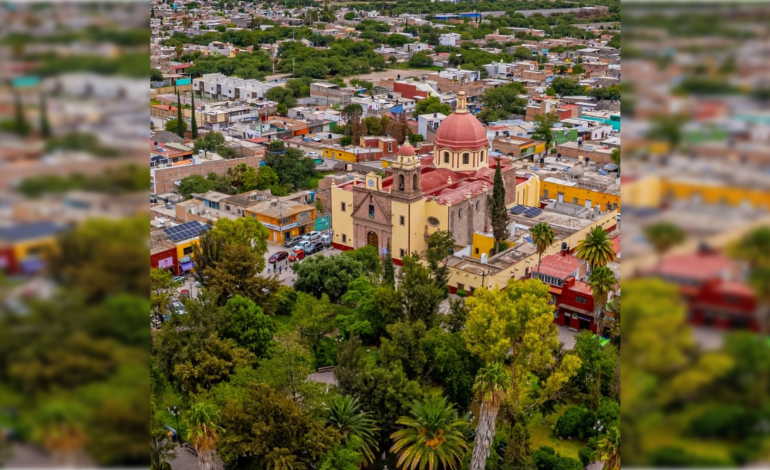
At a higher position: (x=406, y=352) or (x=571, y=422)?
(x=406, y=352)

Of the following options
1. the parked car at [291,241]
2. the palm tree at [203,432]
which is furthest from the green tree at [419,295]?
the parked car at [291,241]

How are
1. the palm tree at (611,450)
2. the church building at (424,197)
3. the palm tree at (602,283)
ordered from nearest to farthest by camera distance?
the palm tree at (611,450), the palm tree at (602,283), the church building at (424,197)

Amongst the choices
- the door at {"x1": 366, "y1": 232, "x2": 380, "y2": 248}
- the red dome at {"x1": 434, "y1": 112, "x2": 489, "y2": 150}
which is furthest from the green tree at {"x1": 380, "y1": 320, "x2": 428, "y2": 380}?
the red dome at {"x1": 434, "y1": 112, "x2": 489, "y2": 150}

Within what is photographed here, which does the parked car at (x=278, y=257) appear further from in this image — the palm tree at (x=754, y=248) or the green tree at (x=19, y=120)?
the palm tree at (x=754, y=248)

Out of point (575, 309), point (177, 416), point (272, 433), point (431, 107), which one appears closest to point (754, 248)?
point (272, 433)

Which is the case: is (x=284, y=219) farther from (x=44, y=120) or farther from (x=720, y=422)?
(x=720, y=422)

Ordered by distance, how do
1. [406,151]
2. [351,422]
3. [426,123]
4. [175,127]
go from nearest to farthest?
1. [351,422]
2. [406,151]
3. [175,127]
4. [426,123]

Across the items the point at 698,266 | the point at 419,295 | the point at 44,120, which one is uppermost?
the point at 44,120

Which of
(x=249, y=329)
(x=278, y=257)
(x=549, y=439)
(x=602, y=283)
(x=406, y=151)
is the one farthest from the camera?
(x=278, y=257)
